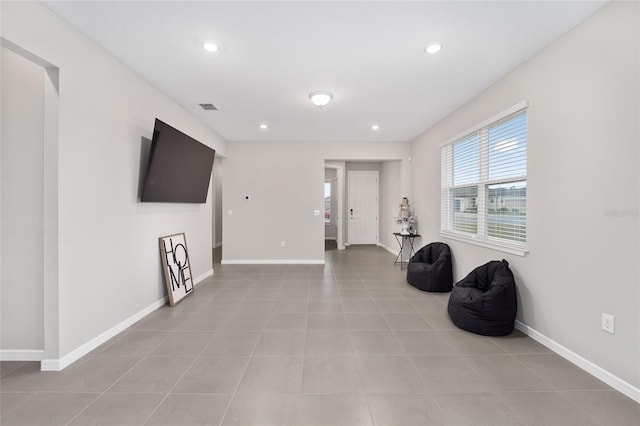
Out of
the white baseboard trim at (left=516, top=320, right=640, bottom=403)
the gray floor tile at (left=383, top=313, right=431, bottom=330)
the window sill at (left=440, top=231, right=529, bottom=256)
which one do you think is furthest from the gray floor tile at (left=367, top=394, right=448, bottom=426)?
the window sill at (left=440, top=231, right=529, bottom=256)

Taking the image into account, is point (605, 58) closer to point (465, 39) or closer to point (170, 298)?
point (465, 39)

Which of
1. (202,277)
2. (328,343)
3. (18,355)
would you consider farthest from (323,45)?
(202,277)

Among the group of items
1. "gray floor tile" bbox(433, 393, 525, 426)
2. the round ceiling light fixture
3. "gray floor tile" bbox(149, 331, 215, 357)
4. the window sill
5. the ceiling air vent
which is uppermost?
the ceiling air vent

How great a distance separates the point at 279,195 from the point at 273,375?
407 centimetres

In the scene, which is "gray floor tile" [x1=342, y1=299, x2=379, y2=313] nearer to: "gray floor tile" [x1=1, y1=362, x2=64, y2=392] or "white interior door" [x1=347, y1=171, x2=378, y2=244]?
"gray floor tile" [x1=1, y1=362, x2=64, y2=392]

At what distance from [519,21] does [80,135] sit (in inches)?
142

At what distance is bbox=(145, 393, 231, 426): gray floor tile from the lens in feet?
5.03

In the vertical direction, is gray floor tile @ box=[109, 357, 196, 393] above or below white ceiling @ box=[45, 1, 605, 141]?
below

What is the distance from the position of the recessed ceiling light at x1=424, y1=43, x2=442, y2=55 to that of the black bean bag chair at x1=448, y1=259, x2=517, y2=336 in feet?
7.30

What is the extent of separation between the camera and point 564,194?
7.17ft

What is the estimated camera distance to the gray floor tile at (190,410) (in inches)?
60.4

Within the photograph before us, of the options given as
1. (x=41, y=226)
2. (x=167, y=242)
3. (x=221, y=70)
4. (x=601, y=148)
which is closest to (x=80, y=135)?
(x=41, y=226)

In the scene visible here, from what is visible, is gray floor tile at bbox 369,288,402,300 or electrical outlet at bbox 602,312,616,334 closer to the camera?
electrical outlet at bbox 602,312,616,334

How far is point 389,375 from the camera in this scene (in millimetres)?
1965
